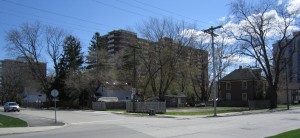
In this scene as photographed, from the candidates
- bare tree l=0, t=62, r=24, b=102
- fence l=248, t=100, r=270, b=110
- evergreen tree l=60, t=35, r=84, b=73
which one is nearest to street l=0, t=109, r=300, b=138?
fence l=248, t=100, r=270, b=110

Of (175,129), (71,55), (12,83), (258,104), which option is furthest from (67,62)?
→ (175,129)

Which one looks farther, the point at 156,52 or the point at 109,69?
the point at 109,69

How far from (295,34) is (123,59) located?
1250 inches

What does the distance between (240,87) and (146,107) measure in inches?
1587

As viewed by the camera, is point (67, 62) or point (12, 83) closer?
point (67, 62)

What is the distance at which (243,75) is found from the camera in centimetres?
7869

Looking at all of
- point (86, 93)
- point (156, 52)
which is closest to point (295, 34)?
point (156, 52)

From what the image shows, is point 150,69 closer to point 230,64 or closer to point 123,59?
point 123,59

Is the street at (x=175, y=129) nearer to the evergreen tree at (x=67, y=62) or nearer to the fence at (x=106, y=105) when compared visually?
the fence at (x=106, y=105)

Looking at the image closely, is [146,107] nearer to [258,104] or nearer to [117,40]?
[258,104]

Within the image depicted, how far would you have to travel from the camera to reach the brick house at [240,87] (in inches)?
2966

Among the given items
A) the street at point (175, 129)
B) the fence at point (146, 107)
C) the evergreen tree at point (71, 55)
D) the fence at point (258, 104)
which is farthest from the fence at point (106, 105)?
the street at point (175, 129)

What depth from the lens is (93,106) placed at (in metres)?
57.7

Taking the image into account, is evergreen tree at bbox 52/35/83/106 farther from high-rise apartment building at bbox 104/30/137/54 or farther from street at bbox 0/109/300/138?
street at bbox 0/109/300/138
